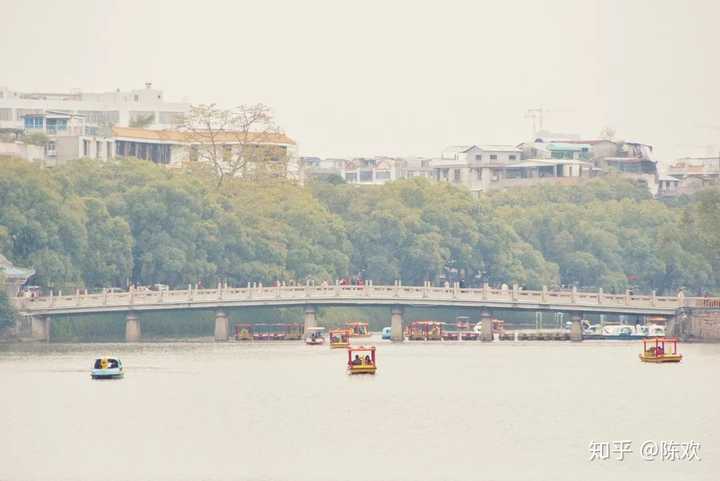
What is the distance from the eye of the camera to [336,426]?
8656cm

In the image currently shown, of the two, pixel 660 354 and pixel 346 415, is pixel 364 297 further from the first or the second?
pixel 346 415

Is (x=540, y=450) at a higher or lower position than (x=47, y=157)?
lower

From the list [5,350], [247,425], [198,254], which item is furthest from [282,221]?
[247,425]

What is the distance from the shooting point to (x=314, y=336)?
5266 inches

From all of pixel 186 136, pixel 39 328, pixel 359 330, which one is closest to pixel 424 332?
pixel 359 330

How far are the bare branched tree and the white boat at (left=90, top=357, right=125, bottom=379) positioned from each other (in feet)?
200

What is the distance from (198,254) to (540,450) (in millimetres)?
66118

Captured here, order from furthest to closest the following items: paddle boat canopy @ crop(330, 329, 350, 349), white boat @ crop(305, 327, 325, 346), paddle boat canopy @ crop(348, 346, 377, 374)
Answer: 1. white boat @ crop(305, 327, 325, 346)
2. paddle boat canopy @ crop(330, 329, 350, 349)
3. paddle boat canopy @ crop(348, 346, 377, 374)

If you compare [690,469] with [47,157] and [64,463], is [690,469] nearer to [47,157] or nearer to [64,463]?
[64,463]

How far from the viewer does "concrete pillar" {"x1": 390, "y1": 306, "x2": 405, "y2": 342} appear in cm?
13462

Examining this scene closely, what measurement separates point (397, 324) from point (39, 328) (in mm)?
18004

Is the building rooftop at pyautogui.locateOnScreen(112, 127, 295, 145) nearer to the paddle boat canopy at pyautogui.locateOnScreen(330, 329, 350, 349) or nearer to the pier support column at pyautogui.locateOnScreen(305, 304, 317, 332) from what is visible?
the pier support column at pyautogui.locateOnScreen(305, 304, 317, 332)

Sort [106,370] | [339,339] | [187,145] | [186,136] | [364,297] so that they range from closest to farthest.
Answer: [106,370] < [339,339] < [364,297] < [186,136] < [187,145]

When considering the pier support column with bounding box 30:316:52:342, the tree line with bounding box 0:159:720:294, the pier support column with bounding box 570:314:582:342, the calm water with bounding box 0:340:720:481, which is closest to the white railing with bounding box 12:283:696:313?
the pier support column with bounding box 30:316:52:342
